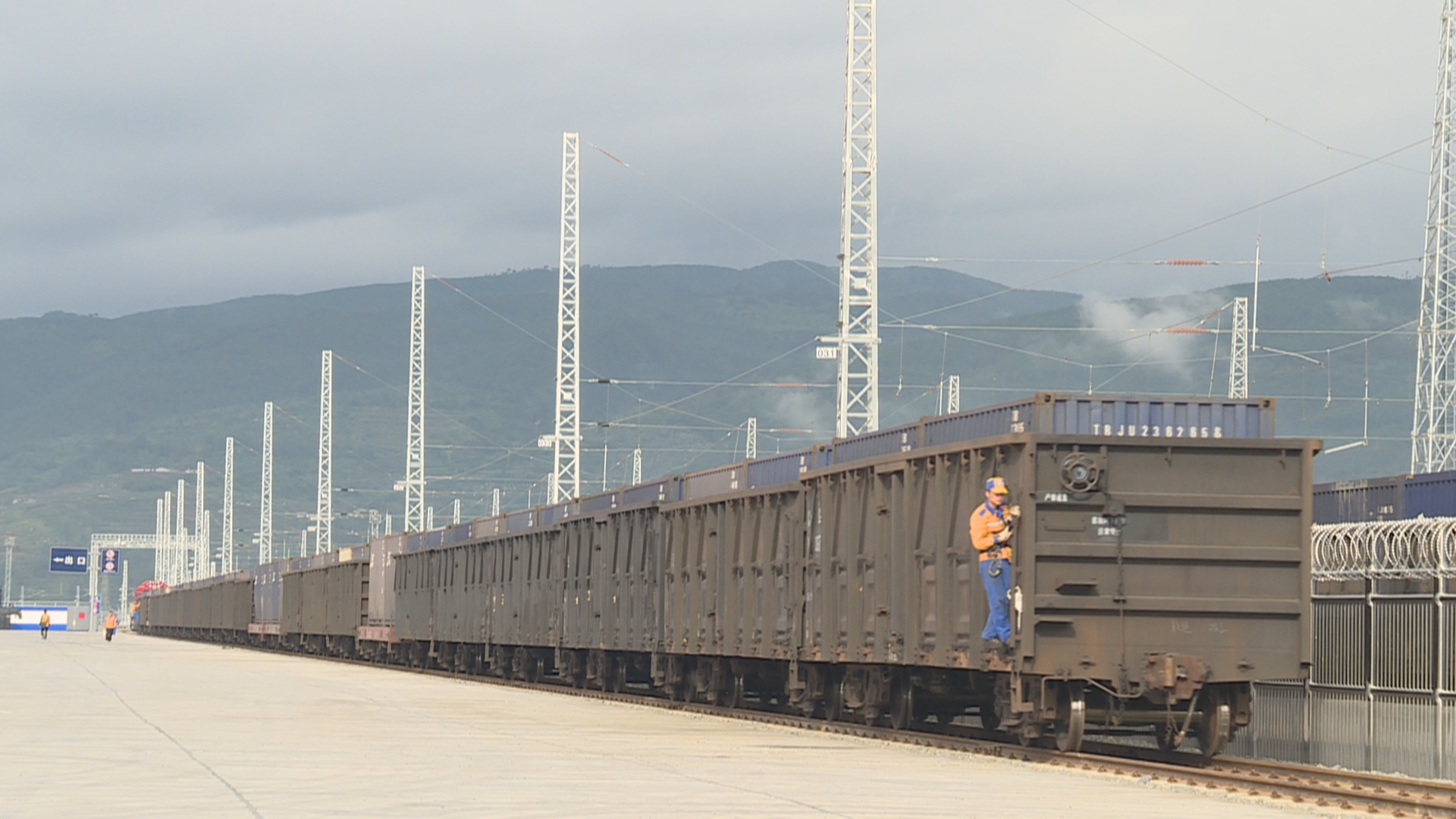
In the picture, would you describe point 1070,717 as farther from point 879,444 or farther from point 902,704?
point 879,444

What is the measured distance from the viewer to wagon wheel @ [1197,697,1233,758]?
24.7 meters

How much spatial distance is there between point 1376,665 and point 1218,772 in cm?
420

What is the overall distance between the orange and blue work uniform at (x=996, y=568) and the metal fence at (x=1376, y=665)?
4.03 meters

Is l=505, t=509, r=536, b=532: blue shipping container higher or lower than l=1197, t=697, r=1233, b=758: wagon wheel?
higher

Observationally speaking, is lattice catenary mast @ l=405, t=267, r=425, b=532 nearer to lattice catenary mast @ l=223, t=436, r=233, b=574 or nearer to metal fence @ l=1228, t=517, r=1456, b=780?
metal fence @ l=1228, t=517, r=1456, b=780

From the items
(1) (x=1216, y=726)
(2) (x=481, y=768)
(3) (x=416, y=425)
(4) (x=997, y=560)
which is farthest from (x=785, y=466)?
(3) (x=416, y=425)

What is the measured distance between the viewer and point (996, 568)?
24547mm

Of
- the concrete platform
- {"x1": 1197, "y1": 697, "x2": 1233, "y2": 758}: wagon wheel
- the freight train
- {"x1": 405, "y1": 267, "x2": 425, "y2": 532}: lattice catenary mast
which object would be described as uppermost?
{"x1": 405, "y1": 267, "x2": 425, "y2": 532}: lattice catenary mast

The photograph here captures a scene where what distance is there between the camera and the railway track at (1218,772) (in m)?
19.0

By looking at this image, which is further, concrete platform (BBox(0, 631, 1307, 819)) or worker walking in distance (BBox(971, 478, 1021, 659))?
worker walking in distance (BBox(971, 478, 1021, 659))

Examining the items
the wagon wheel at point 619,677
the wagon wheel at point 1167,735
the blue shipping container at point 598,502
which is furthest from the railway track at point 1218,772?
the blue shipping container at point 598,502

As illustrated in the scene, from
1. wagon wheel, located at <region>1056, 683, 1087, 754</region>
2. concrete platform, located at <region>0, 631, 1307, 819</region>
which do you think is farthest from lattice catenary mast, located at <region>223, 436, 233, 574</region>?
wagon wheel, located at <region>1056, 683, 1087, 754</region>

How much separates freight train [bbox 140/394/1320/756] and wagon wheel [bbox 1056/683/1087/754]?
3 cm

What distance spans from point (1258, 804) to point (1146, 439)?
6.62 meters
